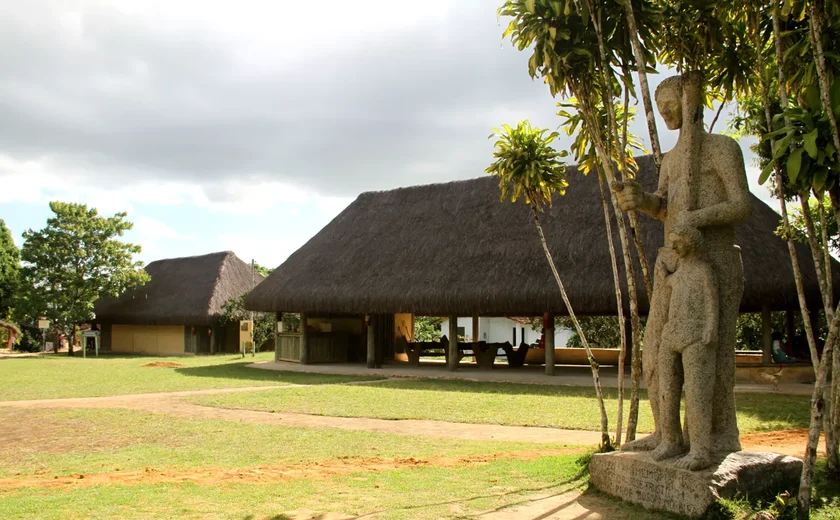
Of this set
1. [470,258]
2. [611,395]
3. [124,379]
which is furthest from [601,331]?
[124,379]

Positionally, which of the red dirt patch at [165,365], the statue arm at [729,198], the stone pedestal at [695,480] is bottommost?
the red dirt patch at [165,365]

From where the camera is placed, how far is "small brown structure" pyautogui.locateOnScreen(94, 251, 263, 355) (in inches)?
1172

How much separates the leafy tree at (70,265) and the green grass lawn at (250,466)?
2150 cm

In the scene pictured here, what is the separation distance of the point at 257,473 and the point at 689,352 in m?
3.87

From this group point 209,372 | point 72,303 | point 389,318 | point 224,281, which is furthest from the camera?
point 224,281

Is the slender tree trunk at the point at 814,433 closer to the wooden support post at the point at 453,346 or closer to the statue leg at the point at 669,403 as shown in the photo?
the statue leg at the point at 669,403

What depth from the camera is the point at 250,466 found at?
6.59 m

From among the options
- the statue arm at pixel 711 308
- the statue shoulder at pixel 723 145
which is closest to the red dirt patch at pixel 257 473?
the statue arm at pixel 711 308

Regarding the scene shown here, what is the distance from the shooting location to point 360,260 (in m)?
20.2

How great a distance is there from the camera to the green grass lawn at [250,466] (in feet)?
16.2

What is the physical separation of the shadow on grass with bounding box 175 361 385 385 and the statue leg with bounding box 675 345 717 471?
11835 mm

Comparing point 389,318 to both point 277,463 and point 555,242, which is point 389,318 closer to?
point 555,242

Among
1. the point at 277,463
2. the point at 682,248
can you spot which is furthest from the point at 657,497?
the point at 277,463

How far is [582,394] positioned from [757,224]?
20.5 feet
